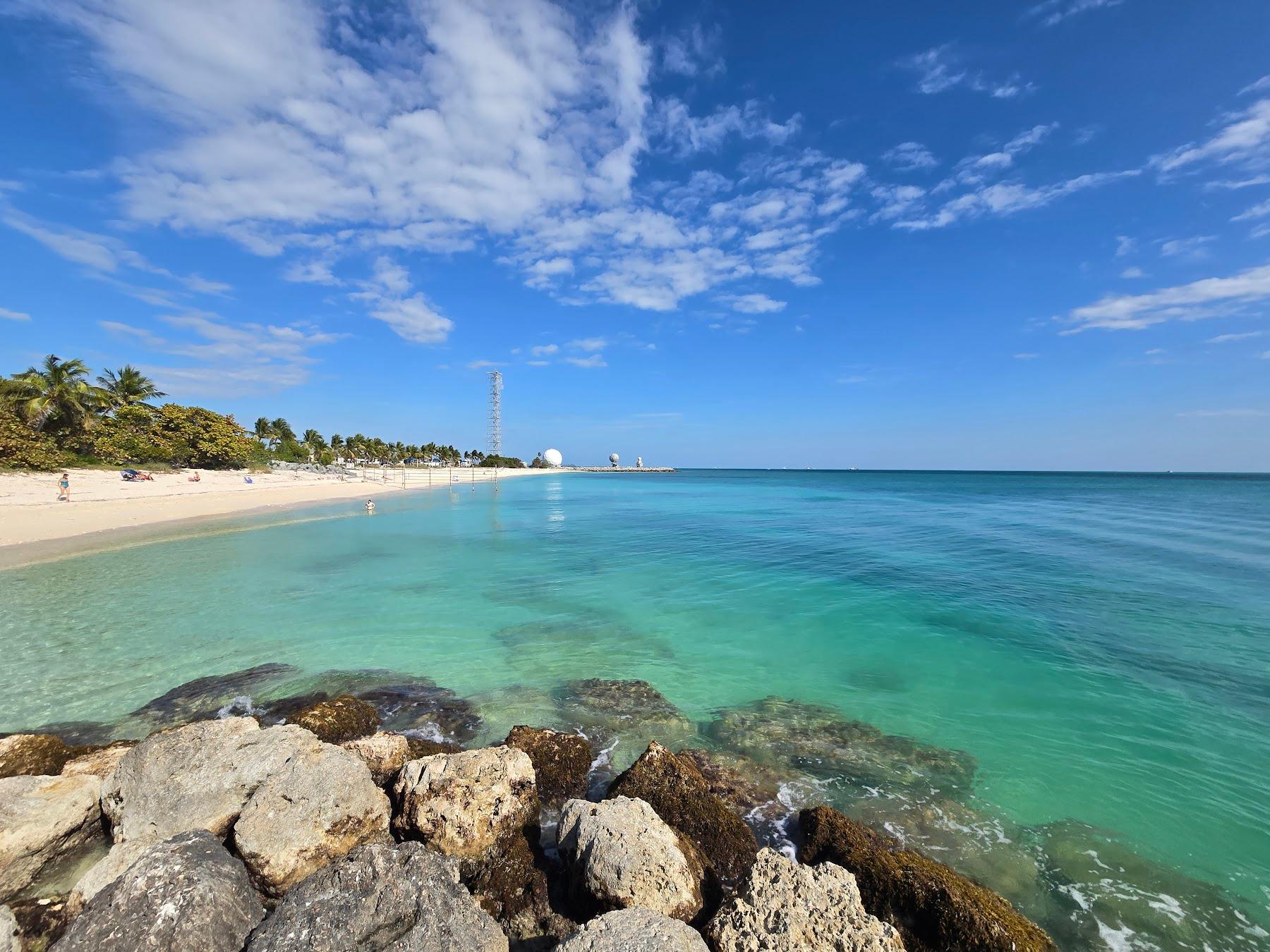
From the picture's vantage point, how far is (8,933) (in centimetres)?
324

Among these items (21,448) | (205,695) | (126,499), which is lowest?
(205,695)

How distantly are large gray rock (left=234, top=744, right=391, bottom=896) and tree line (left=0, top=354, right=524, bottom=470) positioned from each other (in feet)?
162

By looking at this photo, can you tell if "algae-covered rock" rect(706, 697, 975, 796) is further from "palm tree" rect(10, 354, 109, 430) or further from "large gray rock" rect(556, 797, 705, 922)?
"palm tree" rect(10, 354, 109, 430)

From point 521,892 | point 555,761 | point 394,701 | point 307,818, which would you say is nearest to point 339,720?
point 394,701

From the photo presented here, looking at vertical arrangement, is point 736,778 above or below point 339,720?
below

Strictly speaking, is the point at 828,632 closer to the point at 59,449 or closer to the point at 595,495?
the point at 595,495

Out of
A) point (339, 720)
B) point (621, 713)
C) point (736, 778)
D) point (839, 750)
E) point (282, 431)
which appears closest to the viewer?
point (736, 778)

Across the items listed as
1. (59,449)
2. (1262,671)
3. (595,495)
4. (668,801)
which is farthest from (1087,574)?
(59,449)

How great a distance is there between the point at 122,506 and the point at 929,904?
42944 mm

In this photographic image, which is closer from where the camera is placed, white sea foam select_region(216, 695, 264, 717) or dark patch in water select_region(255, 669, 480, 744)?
dark patch in water select_region(255, 669, 480, 744)

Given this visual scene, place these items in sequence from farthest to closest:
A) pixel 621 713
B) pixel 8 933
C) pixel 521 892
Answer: pixel 621 713
pixel 521 892
pixel 8 933

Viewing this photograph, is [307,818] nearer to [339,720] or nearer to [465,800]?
Result: [465,800]

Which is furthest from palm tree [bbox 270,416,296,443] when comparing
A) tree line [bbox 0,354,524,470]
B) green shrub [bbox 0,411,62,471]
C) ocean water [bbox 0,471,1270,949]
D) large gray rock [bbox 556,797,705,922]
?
large gray rock [bbox 556,797,705,922]

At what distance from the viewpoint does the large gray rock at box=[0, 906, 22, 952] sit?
3.20 m
